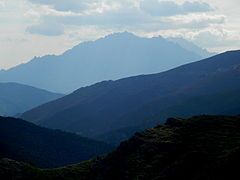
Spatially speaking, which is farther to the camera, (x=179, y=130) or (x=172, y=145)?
(x=179, y=130)

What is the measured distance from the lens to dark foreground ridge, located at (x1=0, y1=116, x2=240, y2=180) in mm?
141875

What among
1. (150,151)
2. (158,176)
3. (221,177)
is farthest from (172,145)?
(221,177)

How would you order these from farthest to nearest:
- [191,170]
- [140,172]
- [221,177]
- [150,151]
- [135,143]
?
[135,143], [150,151], [140,172], [191,170], [221,177]

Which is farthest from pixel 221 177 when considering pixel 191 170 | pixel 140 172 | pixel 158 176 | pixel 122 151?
pixel 122 151

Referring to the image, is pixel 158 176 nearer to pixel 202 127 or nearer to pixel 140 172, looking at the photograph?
pixel 140 172

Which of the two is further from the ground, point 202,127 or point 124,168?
point 202,127

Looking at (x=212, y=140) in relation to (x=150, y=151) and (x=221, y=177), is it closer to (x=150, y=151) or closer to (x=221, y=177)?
(x=150, y=151)

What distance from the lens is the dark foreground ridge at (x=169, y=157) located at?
14188cm

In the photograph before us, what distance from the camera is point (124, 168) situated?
16800 centimetres

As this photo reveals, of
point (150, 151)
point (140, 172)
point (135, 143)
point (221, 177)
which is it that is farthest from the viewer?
point (135, 143)

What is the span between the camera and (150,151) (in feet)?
563

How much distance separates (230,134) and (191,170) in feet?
121

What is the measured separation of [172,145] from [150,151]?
350 inches

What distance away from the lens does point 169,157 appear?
16100 cm
